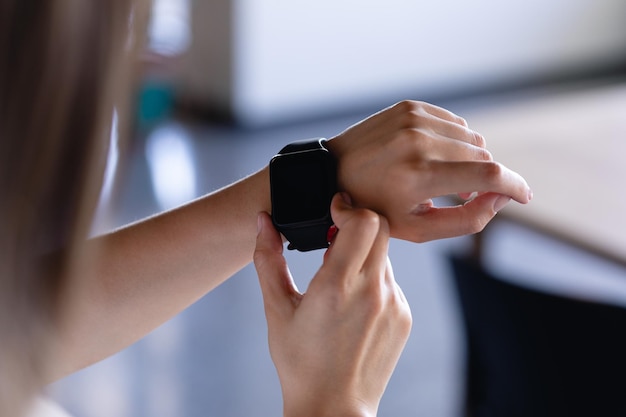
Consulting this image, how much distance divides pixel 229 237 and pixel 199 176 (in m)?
3.01

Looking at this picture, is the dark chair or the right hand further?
the dark chair

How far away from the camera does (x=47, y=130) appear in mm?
503

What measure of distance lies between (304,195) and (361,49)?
13.7 feet

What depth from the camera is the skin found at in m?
0.79

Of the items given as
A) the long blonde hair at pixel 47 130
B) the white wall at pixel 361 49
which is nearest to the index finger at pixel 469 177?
the long blonde hair at pixel 47 130

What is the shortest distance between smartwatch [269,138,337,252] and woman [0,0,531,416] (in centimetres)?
2

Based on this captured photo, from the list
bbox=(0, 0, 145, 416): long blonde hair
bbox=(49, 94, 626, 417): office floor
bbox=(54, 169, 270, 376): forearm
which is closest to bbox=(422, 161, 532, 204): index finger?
bbox=(54, 169, 270, 376): forearm

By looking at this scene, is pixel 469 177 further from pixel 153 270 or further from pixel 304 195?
pixel 153 270

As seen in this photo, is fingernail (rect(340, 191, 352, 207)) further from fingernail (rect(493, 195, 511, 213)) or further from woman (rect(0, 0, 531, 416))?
fingernail (rect(493, 195, 511, 213))

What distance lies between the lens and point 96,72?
51cm

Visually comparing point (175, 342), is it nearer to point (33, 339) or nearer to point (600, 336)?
point (600, 336)

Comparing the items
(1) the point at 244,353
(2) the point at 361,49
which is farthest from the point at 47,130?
(2) the point at 361,49

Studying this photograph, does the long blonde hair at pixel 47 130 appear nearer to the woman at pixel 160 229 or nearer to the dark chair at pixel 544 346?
the woman at pixel 160 229

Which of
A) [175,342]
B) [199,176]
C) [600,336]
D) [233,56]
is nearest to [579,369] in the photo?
[600,336]
